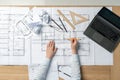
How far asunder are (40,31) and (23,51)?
12 centimetres

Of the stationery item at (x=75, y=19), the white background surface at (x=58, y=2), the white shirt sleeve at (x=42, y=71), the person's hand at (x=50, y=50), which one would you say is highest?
the white background surface at (x=58, y=2)

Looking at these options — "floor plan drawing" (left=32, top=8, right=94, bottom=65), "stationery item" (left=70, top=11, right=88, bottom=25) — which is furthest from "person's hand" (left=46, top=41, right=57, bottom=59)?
"stationery item" (left=70, top=11, right=88, bottom=25)

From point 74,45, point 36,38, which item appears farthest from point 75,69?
point 36,38

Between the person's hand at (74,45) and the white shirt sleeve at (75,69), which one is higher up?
the person's hand at (74,45)

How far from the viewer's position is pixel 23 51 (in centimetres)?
125

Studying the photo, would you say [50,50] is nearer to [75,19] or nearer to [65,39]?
[65,39]

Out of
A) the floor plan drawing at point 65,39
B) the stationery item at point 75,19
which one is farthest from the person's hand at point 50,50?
the stationery item at point 75,19

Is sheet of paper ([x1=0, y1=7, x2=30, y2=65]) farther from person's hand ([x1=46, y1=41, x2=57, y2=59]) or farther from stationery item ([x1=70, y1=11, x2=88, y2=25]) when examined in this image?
stationery item ([x1=70, y1=11, x2=88, y2=25])

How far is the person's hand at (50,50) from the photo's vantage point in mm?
1243

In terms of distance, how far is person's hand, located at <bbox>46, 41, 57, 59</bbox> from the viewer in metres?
1.24

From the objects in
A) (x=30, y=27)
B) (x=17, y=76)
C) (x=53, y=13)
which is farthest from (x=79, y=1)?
(x=17, y=76)

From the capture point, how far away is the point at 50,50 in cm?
124

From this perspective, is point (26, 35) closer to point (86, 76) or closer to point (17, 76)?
point (17, 76)

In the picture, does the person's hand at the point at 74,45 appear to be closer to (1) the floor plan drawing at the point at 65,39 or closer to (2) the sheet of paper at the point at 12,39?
(1) the floor plan drawing at the point at 65,39
